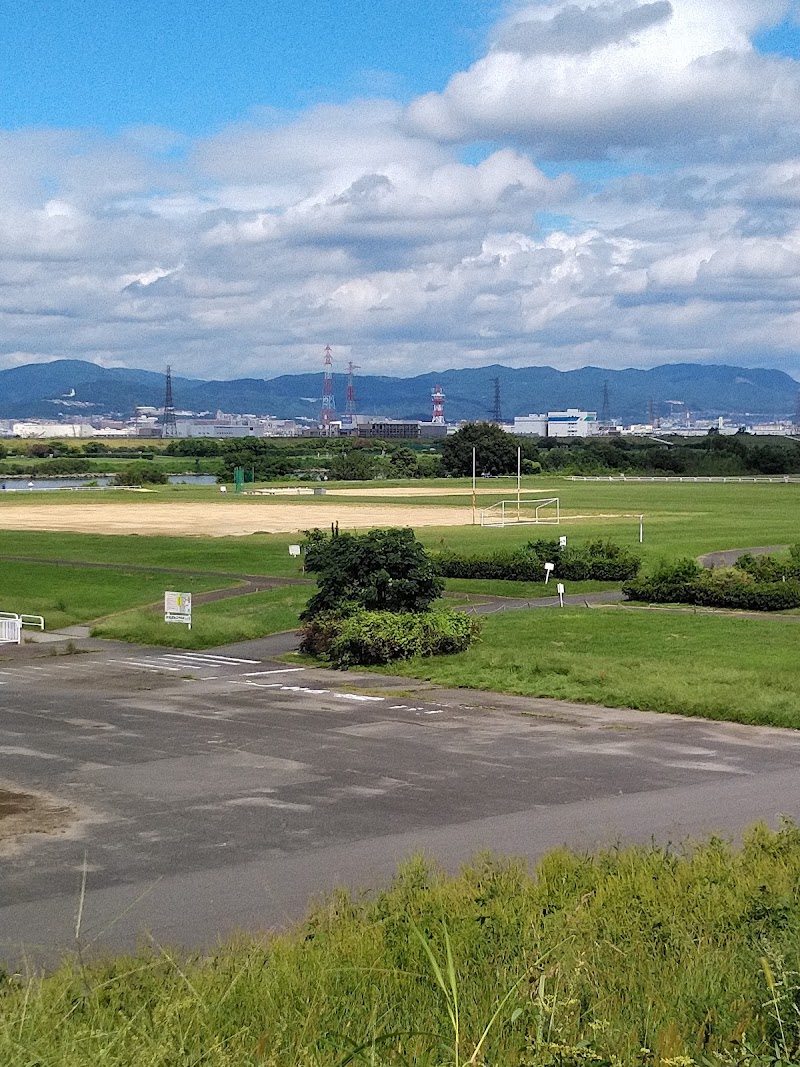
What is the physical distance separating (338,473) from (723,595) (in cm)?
14756

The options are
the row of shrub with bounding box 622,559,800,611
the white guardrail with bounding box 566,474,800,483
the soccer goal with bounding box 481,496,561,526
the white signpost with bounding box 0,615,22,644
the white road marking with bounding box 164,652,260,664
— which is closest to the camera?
the white road marking with bounding box 164,652,260,664

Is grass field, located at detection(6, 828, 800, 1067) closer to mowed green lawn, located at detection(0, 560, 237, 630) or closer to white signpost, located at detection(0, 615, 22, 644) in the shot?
white signpost, located at detection(0, 615, 22, 644)

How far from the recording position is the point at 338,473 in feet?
629

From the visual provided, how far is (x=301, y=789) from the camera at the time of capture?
1983 cm

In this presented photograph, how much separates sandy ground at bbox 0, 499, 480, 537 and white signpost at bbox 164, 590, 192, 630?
44525 mm

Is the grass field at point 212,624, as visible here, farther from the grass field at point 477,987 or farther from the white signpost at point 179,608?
the grass field at point 477,987

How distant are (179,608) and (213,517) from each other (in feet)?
214

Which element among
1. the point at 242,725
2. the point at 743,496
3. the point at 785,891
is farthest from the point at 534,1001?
the point at 743,496

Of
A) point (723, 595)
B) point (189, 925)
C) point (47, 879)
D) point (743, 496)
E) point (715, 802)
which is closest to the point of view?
point (189, 925)

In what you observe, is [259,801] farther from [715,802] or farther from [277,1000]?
[277,1000]

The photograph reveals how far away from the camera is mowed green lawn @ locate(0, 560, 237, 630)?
50.3 meters

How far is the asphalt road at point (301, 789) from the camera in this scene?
14266 mm

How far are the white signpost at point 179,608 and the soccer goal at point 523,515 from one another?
2042 inches

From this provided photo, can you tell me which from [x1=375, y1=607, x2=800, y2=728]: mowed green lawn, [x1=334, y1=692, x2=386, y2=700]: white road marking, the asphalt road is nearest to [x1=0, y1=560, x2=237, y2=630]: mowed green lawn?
[x1=375, y1=607, x2=800, y2=728]: mowed green lawn
